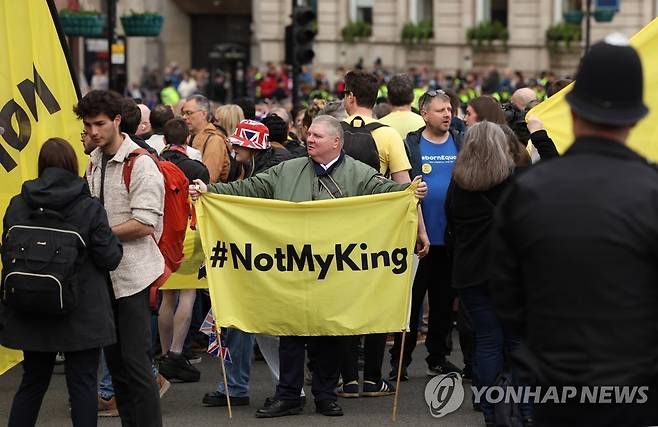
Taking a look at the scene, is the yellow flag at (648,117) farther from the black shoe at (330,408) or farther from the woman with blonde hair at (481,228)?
the black shoe at (330,408)

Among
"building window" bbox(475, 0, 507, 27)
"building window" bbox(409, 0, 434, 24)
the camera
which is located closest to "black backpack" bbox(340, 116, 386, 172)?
the camera

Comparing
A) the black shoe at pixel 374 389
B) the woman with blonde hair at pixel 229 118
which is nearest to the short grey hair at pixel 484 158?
the black shoe at pixel 374 389

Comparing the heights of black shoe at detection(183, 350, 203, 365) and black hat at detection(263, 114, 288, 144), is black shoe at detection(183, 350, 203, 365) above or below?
below

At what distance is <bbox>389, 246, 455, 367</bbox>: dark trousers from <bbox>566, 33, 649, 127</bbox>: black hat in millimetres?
5352

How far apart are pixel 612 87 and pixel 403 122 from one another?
6541mm

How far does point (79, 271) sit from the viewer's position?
22.0ft

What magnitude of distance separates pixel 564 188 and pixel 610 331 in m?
0.45

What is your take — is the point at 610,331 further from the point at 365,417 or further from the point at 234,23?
the point at 234,23

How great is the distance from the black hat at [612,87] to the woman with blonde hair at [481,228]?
139 inches

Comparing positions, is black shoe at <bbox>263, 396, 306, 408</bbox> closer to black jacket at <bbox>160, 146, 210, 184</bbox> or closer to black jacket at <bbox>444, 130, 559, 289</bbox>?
black jacket at <bbox>444, 130, 559, 289</bbox>

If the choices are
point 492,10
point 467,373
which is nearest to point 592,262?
point 467,373

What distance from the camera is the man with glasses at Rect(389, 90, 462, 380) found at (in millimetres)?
9656

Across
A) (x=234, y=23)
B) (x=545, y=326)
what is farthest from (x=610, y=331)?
(x=234, y=23)

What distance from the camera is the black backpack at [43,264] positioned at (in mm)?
6559
